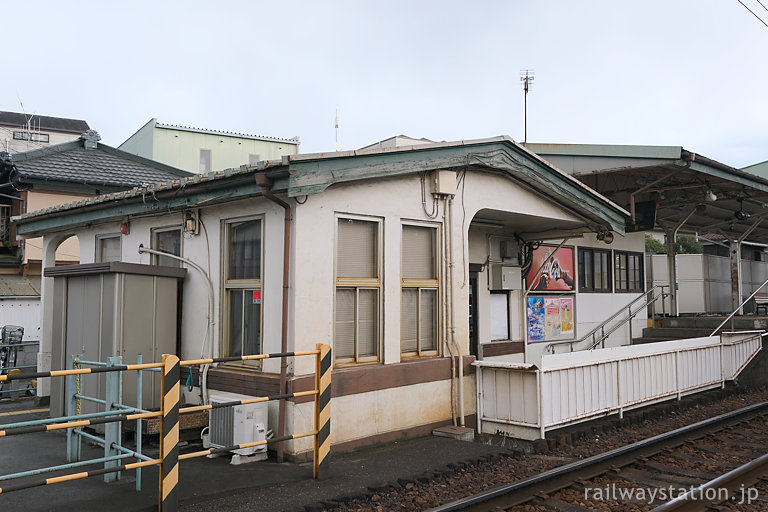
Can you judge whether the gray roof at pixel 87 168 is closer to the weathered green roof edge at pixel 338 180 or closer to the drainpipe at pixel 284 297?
the weathered green roof edge at pixel 338 180

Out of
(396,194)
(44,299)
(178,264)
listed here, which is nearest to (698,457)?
(396,194)

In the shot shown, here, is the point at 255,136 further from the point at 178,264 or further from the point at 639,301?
the point at 178,264

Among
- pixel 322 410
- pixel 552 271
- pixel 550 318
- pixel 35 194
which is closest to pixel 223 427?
pixel 322 410

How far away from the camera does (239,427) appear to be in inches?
282

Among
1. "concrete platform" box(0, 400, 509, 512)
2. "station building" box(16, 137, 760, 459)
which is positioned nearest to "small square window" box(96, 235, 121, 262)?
"station building" box(16, 137, 760, 459)

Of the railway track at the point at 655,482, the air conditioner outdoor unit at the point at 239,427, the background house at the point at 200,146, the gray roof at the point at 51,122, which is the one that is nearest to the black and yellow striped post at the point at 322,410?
the air conditioner outdoor unit at the point at 239,427

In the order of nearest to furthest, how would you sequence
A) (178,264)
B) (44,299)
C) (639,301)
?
(178,264) → (44,299) → (639,301)

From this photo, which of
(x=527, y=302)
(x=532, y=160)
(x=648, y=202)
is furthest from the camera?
(x=648, y=202)

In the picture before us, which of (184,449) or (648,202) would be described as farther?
(648,202)

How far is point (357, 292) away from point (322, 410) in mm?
1995

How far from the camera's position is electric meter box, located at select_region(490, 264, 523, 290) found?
40.7 ft

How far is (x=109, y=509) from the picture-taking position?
18.0ft

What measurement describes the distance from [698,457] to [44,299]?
11.0m

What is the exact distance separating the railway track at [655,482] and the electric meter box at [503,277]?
14.2ft
